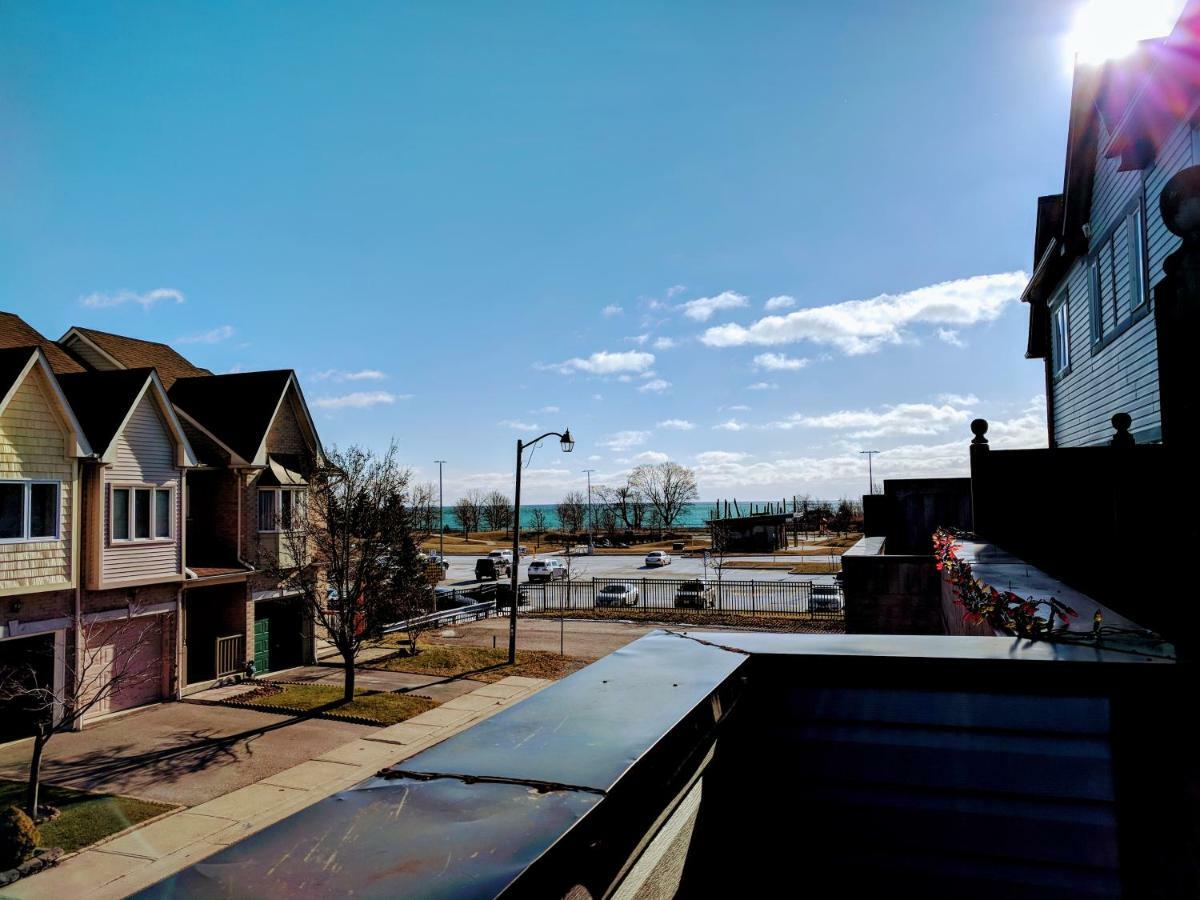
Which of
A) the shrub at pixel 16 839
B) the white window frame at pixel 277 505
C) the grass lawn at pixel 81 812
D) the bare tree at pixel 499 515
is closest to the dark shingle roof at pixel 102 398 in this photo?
the white window frame at pixel 277 505

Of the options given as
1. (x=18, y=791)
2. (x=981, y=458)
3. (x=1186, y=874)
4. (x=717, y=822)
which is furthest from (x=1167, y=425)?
(x=18, y=791)

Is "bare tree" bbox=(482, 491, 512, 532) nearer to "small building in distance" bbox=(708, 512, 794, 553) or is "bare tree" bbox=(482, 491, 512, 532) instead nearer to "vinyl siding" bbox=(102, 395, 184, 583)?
"small building in distance" bbox=(708, 512, 794, 553)

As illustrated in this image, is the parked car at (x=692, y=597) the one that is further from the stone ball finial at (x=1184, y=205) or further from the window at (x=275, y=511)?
the stone ball finial at (x=1184, y=205)

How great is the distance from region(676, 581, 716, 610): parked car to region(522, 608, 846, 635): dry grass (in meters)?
0.95

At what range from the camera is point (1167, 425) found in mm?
3035

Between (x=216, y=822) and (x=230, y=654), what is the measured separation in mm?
10649

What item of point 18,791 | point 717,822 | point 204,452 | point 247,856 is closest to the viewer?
point 247,856

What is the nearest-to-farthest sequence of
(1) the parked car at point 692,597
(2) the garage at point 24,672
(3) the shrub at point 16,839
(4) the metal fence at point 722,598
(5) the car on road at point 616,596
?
(3) the shrub at point 16,839, (2) the garage at point 24,672, (4) the metal fence at point 722,598, (1) the parked car at point 692,597, (5) the car on road at point 616,596

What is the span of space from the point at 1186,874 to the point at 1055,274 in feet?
61.4

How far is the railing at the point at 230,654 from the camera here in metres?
20.9

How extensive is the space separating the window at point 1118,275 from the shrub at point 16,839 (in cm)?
1767

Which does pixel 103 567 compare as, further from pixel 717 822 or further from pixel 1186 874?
pixel 1186 874

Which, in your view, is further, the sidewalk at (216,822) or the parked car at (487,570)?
the parked car at (487,570)

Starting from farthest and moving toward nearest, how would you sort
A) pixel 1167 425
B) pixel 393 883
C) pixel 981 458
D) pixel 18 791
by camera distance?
1. pixel 18 791
2. pixel 981 458
3. pixel 1167 425
4. pixel 393 883
